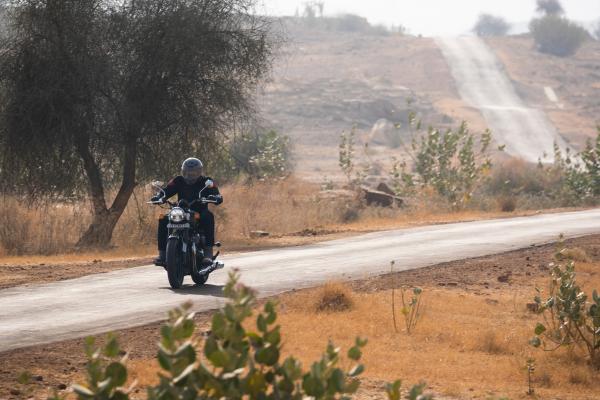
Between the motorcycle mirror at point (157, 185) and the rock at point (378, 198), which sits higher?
the motorcycle mirror at point (157, 185)

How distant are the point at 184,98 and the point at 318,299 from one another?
1211cm

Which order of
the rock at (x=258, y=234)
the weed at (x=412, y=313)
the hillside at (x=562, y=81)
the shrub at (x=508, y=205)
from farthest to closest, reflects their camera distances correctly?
the hillside at (x=562, y=81) < the shrub at (x=508, y=205) < the rock at (x=258, y=234) < the weed at (x=412, y=313)

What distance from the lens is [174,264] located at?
1501 cm

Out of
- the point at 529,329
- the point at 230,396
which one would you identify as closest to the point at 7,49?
the point at 529,329

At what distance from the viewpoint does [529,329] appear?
42.3 ft

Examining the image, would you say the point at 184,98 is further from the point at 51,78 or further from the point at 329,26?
the point at 329,26

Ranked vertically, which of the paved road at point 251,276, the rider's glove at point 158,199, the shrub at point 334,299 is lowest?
the paved road at point 251,276

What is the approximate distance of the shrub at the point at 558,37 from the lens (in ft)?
427

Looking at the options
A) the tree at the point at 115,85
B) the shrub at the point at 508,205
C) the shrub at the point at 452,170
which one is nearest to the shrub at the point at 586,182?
the shrub at the point at 452,170

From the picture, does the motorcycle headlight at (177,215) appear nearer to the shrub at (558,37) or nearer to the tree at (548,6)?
the shrub at (558,37)

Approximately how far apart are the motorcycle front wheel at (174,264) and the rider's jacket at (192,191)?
725 millimetres

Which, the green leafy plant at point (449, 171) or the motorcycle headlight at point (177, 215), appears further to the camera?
the green leafy plant at point (449, 171)

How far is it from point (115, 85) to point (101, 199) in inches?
105

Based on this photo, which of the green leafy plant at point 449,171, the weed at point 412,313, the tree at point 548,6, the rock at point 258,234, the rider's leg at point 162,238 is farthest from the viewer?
the tree at point 548,6
